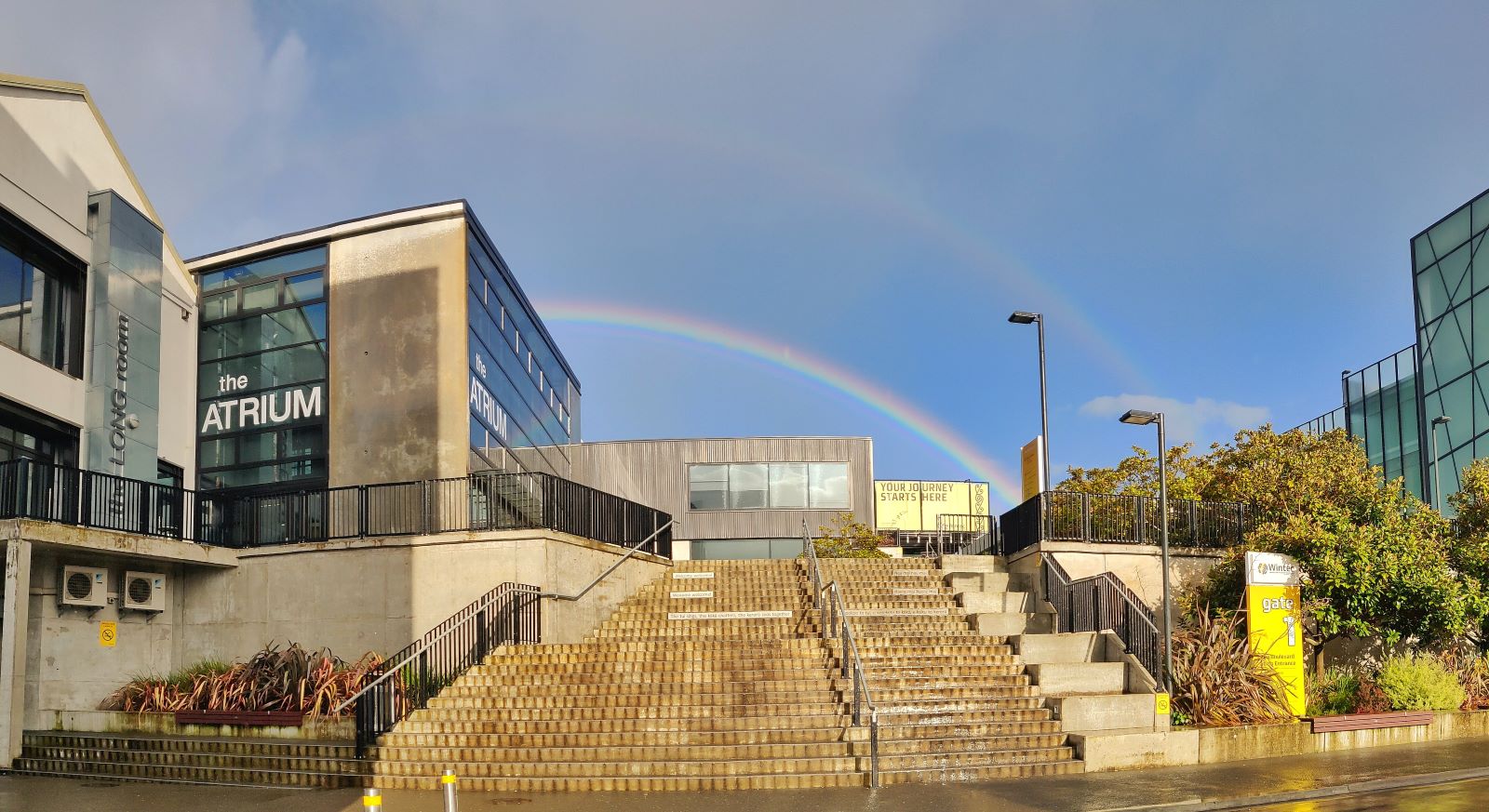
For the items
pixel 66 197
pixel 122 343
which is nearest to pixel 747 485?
pixel 122 343

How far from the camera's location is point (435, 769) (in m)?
Result: 14.0

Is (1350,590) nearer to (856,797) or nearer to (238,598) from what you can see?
(856,797)

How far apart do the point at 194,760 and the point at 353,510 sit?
666 cm

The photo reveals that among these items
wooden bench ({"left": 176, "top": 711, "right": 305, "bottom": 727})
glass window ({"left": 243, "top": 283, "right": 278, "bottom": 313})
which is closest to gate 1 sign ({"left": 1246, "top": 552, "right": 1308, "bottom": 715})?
wooden bench ({"left": 176, "top": 711, "right": 305, "bottom": 727})

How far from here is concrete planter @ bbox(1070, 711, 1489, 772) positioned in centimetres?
1439

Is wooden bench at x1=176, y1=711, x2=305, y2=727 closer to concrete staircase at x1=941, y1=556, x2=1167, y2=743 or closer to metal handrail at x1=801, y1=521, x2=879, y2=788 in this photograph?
metal handrail at x1=801, y1=521, x2=879, y2=788

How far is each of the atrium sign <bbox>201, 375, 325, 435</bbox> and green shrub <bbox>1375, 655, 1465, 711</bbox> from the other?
1881cm

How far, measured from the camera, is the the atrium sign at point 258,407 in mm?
23438

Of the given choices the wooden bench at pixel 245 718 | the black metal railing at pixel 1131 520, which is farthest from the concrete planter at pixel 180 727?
the black metal railing at pixel 1131 520

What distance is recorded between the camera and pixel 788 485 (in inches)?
1655

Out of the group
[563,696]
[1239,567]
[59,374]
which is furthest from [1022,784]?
[59,374]

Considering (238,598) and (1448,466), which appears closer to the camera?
(238,598)

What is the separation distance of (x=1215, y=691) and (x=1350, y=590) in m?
3.91

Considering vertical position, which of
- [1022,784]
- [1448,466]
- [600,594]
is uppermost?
[1448,466]
